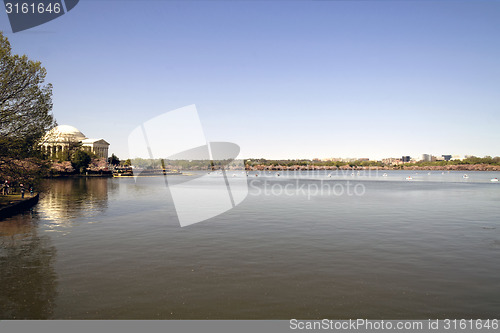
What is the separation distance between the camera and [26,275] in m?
14.5

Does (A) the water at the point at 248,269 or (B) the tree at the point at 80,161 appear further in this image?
(B) the tree at the point at 80,161

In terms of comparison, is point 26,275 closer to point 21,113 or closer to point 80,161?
point 21,113

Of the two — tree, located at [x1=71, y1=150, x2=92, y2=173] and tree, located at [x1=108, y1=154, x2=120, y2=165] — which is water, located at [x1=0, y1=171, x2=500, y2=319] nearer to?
tree, located at [x1=71, y1=150, x2=92, y2=173]

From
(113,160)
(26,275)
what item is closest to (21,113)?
(26,275)

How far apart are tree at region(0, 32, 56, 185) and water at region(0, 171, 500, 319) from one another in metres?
5.45

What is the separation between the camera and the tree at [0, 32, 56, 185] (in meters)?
29.2

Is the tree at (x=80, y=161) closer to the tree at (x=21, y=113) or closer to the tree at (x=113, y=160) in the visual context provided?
the tree at (x=113, y=160)

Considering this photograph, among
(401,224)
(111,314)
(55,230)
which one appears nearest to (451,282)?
(111,314)

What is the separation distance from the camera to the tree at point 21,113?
29156 mm

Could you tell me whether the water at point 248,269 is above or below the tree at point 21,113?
below

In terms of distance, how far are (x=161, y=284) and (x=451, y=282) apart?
1131 cm

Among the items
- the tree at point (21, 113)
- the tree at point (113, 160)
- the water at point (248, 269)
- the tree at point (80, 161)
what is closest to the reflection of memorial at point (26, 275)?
the water at point (248, 269)

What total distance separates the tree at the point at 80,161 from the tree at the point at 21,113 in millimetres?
100949

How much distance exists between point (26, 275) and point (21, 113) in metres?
21.6
